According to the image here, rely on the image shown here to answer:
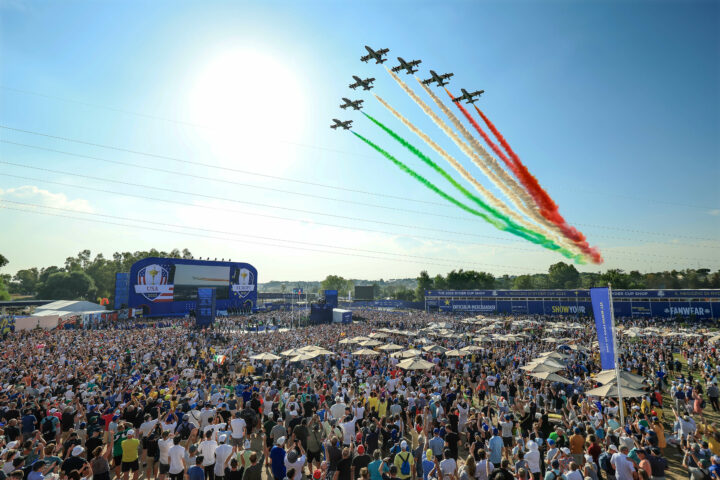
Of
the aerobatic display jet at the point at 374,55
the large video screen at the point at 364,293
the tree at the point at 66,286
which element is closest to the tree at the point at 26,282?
the tree at the point at 66,286

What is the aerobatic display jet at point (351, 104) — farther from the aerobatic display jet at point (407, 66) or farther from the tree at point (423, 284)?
the tree at point (423, 284)

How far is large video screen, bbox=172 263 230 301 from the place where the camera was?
189 ft

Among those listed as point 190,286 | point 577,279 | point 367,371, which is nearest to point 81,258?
point 190,286

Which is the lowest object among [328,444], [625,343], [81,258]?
[625,343]

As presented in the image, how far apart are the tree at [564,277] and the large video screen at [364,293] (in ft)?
205

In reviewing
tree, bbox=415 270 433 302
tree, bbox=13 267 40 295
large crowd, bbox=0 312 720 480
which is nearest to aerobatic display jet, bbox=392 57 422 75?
large crowd, bbox=0 312 720 480

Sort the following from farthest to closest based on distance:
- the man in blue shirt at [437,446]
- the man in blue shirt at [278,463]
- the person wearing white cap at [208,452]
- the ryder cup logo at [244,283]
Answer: the ryder cup logo at [244,283]
the man in blue shirt at [437,446]
the person wearing white cap at [208,452]
the man in blue shirt at [278,463]

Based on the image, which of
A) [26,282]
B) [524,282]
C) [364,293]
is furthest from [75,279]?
[524,282]

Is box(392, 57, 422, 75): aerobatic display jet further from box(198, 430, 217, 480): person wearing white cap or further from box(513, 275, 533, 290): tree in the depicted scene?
box(513, 275, 533, 290): tree

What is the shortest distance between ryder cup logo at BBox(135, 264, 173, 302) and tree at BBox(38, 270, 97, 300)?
4767 cm

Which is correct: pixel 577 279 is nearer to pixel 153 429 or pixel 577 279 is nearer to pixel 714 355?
pixel 714 355

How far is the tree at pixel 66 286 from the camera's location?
8338 cm

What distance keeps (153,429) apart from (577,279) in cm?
12395

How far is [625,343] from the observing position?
26.2 m
